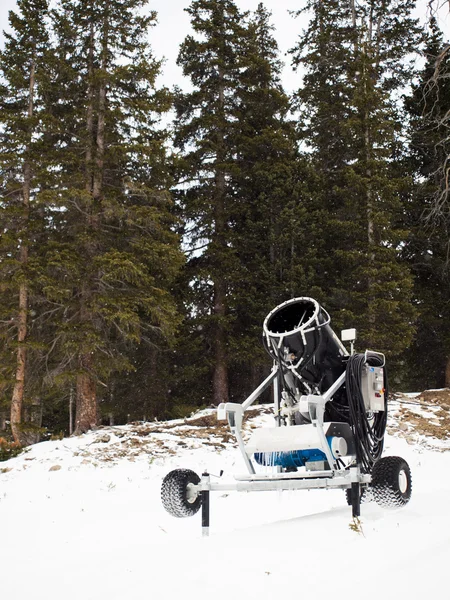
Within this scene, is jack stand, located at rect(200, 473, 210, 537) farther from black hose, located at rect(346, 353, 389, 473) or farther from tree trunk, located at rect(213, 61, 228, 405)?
tree trunk, located at rect(213, 61, 228, 405)

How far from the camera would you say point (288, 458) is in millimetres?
6641

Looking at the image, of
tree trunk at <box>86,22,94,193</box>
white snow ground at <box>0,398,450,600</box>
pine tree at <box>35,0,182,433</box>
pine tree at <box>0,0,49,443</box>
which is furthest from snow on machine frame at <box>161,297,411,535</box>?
tree trunk at <box>86,22,94,193</box>

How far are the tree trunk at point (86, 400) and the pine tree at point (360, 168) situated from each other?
289 inches

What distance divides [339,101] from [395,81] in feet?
15.9

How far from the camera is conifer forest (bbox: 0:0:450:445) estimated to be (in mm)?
16594

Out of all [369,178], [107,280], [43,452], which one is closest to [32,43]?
[107,280]

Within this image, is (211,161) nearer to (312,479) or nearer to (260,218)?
(260,218)

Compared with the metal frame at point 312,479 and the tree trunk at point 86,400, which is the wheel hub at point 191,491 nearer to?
the metal frame at point 312,479

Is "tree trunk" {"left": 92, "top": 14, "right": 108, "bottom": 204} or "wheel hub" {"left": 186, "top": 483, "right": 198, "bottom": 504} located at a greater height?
"tree trunk" {"left": 92, "top": 14, "right": 108, "bottom": 204}

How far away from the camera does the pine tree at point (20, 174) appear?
16312mm

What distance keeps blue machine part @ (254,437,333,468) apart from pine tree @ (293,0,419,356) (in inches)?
449

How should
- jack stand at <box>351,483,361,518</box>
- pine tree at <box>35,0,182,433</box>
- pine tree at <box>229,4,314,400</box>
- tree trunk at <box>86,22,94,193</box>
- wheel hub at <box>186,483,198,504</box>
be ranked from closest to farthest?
jack stand at <box>351,483,361,518</box> < wheel hub at <box>186,483,198,504</box> < pine tree at <box>35,0,182,433</box> < tree trunk at <box>86,22,94,193</box> < pine tree at <box>229,4,314,400</box>

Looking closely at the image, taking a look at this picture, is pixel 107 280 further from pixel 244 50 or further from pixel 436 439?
pixel 244 50

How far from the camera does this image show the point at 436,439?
13617 millimetres
